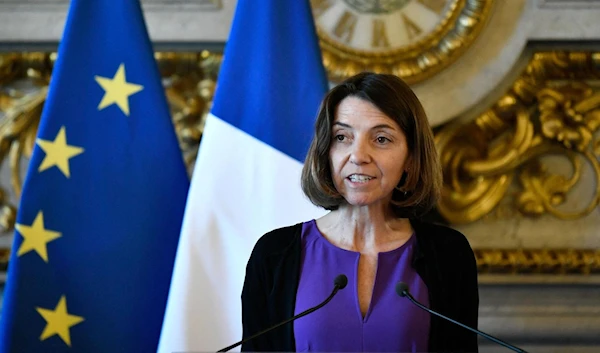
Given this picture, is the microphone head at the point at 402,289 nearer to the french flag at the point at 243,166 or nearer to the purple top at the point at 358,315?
the purple top at the point at 358,315

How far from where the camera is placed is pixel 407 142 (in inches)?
59.9

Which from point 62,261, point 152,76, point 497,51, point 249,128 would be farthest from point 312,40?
point 62,261

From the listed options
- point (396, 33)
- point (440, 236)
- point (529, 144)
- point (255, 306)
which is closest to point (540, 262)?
point (529, 144)

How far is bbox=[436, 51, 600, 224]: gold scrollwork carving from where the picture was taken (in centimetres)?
243

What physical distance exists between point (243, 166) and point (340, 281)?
767 millimetres

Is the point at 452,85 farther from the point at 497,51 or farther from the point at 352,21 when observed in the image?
the point at 352,21

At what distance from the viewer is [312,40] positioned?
7.07 ft

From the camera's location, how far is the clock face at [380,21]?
2.44m

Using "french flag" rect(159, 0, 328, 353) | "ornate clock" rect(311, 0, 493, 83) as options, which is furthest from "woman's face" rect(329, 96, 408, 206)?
"ornate clock" rect(311, 0, 493, 83)

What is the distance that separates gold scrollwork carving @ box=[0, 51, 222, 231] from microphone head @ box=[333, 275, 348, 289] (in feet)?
3.91

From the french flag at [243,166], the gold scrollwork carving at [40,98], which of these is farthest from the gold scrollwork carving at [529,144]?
the gold scrollwork carving at [40,98]

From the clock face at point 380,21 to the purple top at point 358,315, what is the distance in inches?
43.3

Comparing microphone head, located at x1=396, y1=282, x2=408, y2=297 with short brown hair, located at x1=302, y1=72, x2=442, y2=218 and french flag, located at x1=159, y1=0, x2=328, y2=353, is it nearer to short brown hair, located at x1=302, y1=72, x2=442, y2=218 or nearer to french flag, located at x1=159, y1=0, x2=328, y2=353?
short brown hair, located at x1=302, y1=72, x2=442, y2=218

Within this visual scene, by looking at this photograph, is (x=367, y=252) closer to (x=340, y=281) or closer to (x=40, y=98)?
(x=340, y=281)
